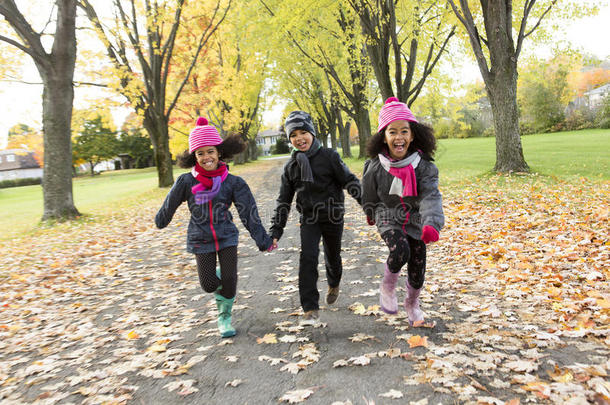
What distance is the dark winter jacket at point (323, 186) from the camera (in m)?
3.78

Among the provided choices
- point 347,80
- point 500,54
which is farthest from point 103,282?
point 347,80

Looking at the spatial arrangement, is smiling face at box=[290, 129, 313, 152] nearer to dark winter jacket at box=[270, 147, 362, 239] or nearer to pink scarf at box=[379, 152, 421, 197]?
dark winter jacket at box=[270, 147, 362, 239]

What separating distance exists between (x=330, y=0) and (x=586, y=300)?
43.3 feet

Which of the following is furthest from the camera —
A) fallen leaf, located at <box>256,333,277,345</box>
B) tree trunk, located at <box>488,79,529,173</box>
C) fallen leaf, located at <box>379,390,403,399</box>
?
tree trunk, located at <box>488,79,529,173</box>

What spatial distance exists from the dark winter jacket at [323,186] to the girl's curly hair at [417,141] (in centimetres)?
36

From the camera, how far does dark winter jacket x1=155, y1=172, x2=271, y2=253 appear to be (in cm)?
363

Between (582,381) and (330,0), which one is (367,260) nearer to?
(582,381)

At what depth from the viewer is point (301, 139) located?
375cm

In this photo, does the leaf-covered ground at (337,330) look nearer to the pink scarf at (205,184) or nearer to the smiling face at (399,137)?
the pink scarf at (205,184)

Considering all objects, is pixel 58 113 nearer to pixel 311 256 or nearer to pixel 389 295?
pixel 311 256

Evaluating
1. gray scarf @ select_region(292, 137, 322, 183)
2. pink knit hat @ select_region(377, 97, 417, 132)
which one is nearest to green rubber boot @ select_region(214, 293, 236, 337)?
gray scarf @ select_region(292, 137, 322, 183)

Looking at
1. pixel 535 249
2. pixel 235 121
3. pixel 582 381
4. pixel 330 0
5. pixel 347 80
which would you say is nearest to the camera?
pixel 582 381

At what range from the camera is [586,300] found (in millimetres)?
3691

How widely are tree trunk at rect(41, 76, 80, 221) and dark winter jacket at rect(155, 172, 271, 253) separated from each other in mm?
9373
